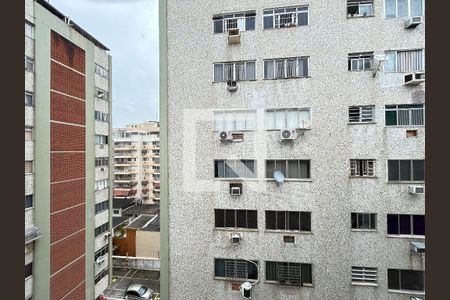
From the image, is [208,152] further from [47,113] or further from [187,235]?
[47,113]

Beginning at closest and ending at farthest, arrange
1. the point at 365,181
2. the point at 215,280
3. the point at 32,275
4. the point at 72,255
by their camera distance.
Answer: the point at 365,181 < the point at 215,280 < the point at 32,275 < the point at 72,255

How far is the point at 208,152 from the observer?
5.63m

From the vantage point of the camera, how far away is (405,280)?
510 centimetres

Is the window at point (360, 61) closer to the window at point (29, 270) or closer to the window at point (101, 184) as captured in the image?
the window at point (29, 270)

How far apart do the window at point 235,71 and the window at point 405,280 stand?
5.68m

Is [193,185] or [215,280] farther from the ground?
[193,185]

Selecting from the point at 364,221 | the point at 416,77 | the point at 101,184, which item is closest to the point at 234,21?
the point at 416,77

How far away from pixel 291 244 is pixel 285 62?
4.44 metres

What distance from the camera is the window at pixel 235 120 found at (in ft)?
18.2

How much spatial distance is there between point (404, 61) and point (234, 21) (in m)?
4.13

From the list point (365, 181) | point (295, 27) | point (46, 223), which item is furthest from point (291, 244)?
point (46, 223)

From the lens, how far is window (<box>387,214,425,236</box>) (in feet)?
16.6

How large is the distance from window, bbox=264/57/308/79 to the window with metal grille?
4.58ft

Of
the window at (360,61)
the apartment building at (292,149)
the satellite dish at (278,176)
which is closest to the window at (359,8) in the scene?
the apartment building at (292,149)
